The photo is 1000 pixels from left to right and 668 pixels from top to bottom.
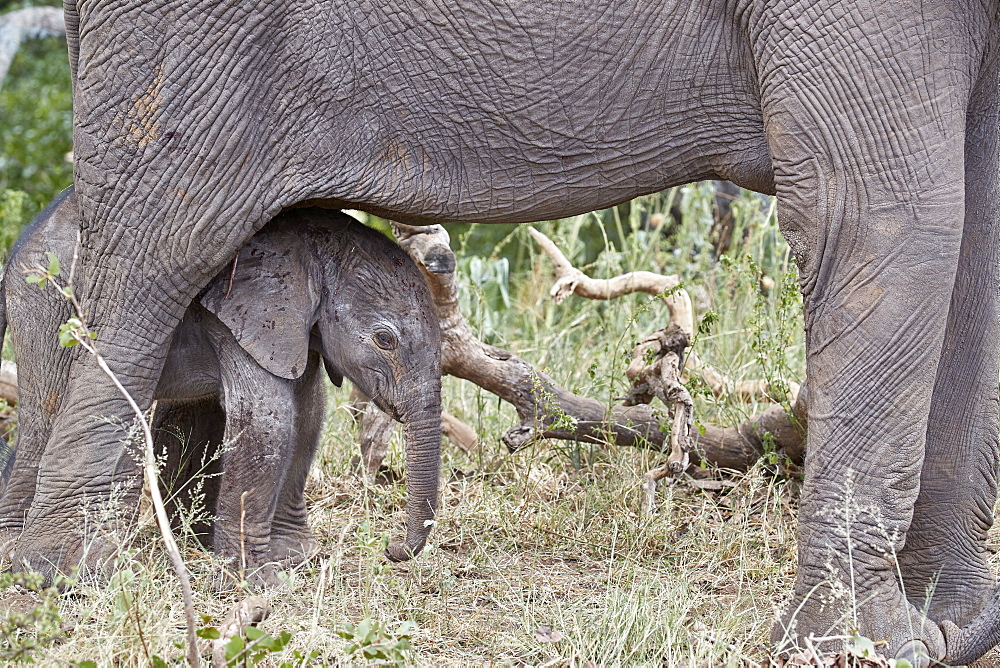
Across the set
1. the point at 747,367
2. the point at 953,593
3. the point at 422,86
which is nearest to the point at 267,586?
the point at 422,86

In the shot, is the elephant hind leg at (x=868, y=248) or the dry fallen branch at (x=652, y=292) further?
the dry fallen branch at (x=652, y=292)

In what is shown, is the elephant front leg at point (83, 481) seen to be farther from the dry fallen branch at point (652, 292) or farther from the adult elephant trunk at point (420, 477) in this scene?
the dry fallen branch at point (652, 292)

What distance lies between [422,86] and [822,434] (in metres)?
1.49

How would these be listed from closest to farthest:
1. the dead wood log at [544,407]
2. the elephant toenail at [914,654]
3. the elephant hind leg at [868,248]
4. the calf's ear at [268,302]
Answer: the elephant hind leg at [868,248], the elephant toenail at [914,654], the calf's ear at [268,302], the dead wood log at [544,407]

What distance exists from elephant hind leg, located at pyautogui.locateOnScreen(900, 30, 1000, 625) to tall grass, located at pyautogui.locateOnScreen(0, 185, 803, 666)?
1.88 feet

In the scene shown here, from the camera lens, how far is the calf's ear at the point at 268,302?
4066mm

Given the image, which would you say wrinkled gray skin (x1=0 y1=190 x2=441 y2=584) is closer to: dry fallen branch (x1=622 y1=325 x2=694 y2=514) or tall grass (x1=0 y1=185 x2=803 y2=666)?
tall grass (x1=0 y1=185 x2=803 y2=666)

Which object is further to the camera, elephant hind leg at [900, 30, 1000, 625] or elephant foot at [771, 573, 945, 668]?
elephant hind leg at [900, 30, 1000, 625]

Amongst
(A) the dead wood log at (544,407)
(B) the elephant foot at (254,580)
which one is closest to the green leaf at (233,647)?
(B) the elephant foot at (254,580)

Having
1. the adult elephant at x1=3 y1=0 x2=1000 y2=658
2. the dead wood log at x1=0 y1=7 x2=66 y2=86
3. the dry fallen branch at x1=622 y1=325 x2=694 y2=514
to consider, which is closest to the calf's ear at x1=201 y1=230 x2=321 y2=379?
the adult elephant at x1=3 y1=0 x2=1000 y2=658

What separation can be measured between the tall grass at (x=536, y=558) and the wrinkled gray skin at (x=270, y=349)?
10.2 inches

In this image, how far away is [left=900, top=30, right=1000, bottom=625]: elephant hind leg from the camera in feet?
12.6

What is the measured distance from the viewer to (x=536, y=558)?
4.70 m

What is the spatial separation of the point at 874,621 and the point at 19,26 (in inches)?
332
